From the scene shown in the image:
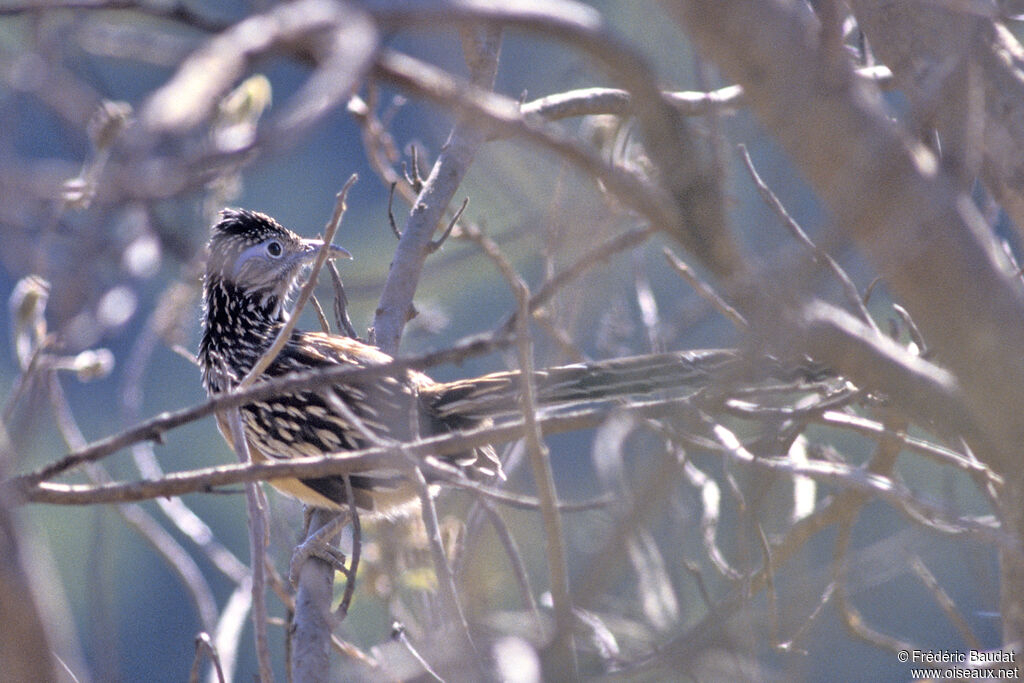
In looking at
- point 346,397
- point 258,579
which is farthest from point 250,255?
point 258,579

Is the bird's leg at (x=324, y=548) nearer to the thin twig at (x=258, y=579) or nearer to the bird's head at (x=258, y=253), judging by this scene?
the thin twig at (x=258, y=579)

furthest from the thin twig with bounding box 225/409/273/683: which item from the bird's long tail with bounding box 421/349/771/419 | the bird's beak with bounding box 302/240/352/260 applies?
the bird's beak with bounding box 302/240/352/260

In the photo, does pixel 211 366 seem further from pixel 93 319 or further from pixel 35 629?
pixel 35 629

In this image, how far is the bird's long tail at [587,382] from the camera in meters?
2.88

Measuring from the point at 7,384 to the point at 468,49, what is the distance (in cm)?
456

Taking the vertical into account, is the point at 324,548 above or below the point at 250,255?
below

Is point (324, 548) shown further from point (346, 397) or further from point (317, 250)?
point (317, 250)

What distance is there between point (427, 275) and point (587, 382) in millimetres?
648

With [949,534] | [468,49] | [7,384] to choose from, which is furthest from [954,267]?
[7,384]

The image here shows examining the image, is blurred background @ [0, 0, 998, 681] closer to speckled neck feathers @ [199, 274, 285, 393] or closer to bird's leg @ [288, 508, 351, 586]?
bird's leg @ [288, 508, 351, 586]

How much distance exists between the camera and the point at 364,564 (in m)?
4.19

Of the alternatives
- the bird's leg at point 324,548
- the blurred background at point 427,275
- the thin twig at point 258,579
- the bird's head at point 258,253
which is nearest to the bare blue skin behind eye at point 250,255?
the bird's head at point 258,253

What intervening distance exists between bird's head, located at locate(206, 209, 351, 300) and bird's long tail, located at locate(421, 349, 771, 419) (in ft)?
4.68

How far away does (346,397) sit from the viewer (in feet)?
14.1
